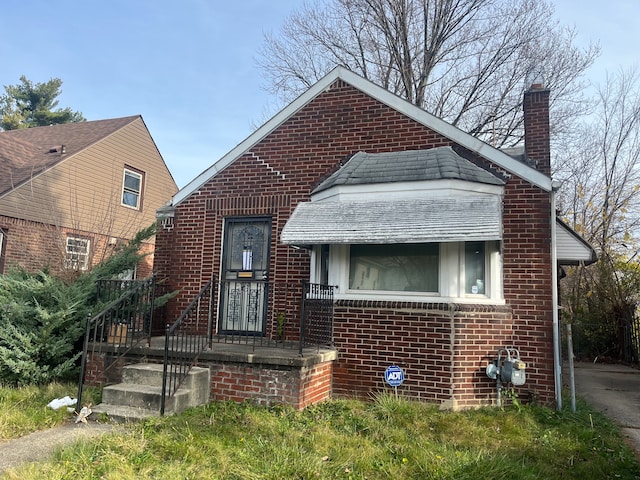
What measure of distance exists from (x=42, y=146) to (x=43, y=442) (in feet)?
46.8

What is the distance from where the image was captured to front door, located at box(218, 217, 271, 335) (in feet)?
25.9

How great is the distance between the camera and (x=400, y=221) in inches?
243

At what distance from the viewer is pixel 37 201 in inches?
508

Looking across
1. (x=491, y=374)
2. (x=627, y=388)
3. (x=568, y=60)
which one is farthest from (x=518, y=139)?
(x=491, y=374)

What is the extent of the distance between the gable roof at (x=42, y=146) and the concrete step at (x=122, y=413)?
31.1 feet

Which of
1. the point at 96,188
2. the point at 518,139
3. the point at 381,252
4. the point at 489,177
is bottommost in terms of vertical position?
the point at 381,252

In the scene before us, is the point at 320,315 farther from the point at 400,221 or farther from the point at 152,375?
the point at 152,375

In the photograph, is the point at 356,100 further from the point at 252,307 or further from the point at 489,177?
the point at 252,307

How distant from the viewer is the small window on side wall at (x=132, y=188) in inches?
639

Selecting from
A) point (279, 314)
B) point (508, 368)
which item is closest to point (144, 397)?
point (279, 314)

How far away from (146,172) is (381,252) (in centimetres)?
1320

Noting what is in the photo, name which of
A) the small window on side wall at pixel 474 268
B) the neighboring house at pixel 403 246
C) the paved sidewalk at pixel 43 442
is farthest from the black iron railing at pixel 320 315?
the paved sidewalk at pixel 43 442

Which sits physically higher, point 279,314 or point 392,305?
point 392,305

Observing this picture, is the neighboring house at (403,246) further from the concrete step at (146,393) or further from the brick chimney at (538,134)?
the concrete step at (146,393)
